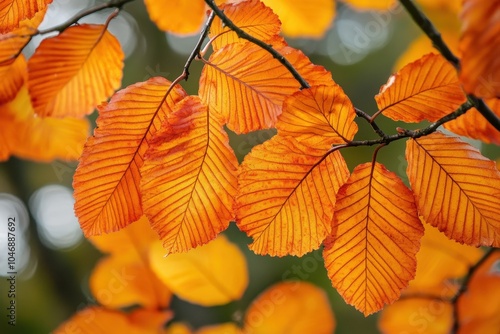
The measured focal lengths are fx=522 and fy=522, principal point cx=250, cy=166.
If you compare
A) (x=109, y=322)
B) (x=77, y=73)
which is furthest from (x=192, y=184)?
(x=109, y=322)

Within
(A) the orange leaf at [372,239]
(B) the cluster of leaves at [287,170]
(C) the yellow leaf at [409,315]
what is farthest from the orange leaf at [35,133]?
(C) the yellow leaf at [409,315]

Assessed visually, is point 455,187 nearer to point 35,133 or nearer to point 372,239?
point 372,239

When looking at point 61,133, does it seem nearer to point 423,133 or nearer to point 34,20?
point 34,20

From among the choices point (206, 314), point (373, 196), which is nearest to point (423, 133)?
point (373, 196)

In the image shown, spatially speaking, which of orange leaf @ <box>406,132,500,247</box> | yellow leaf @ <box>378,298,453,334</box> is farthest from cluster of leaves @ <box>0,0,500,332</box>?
yellow leaf @ <box>378,298,453,334</box>

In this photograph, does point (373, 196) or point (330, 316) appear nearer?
point (373, 196)

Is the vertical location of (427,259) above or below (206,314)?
above

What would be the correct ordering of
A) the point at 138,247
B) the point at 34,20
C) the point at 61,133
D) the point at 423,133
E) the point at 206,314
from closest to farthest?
the point at 423,133 → the point at 34,20 → the point at 61,133 → the point at 138,247 → the point at 206,314
